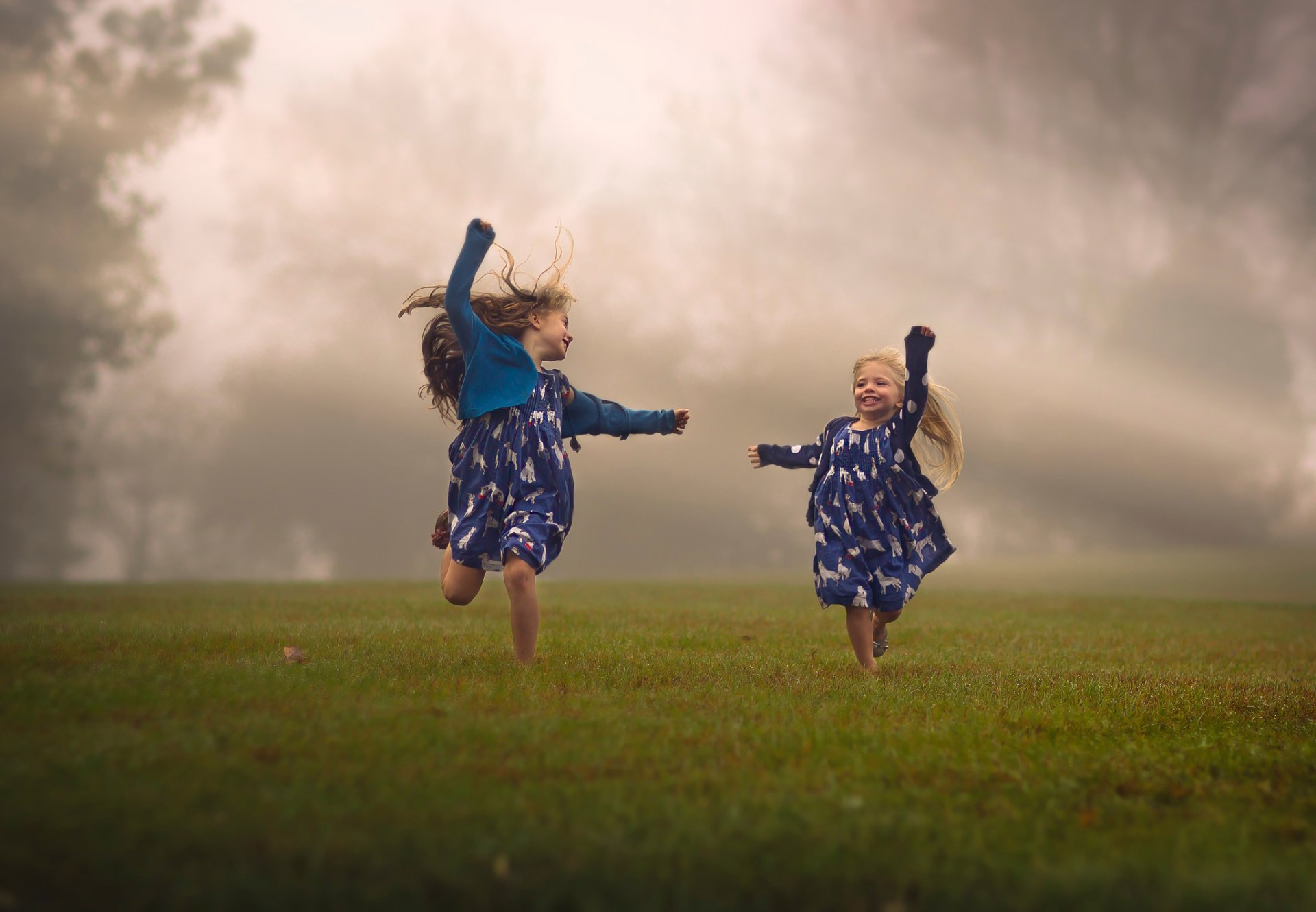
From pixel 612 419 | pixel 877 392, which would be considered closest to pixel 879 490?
pixel 877 392

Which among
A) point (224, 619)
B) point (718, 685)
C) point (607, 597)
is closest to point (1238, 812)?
point (718, 685)

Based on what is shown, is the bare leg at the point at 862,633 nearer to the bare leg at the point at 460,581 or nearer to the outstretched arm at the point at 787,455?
the outstretched arm at the point at 787,455

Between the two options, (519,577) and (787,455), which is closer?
(519,577)

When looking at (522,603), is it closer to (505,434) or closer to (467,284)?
(505,434)

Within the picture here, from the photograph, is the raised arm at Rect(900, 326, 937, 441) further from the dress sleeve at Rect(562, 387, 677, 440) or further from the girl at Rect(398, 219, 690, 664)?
the girl at Rect(398, 219, 690, 664)

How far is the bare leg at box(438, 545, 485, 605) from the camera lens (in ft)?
22.4

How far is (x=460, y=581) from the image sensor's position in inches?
270

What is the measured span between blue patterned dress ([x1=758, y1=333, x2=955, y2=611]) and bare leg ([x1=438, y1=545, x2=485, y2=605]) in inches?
97.0

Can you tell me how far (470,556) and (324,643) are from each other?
1803 mm

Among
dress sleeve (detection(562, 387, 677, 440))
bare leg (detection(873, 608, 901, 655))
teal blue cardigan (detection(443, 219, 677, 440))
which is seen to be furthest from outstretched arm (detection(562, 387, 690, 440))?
bare leg (detection(873, 608, 901, 655))

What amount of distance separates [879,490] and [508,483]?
284cm

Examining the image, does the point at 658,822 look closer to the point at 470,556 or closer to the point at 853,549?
the point at 470,556

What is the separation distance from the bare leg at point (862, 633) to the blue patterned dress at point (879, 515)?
3.2 inches

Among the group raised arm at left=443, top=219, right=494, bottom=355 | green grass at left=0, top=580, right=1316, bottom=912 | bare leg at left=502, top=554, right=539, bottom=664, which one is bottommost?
green grass at left=0, top=580, right=1316, bottom=912
